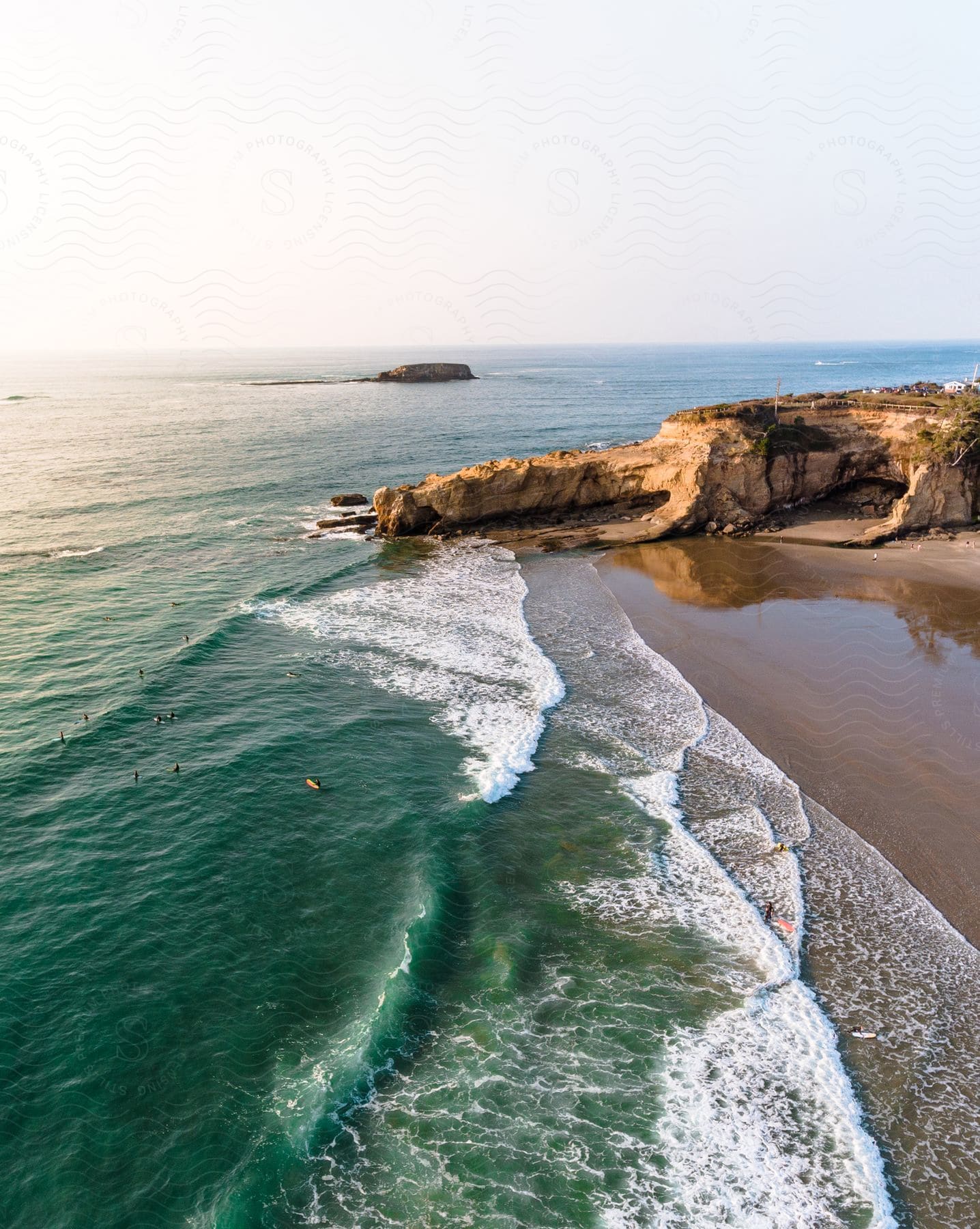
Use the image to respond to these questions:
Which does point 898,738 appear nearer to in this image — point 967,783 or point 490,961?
point 967,783

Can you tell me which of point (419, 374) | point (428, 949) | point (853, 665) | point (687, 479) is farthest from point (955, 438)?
point (419, 374)

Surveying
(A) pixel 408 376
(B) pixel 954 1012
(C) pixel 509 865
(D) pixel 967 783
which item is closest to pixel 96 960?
(C) pixel 509 865

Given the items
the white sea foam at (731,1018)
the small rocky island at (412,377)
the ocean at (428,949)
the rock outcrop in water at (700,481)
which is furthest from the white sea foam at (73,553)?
the small rocky island at (412,377)

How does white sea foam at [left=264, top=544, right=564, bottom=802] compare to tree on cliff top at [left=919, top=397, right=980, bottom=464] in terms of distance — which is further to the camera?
tree on cliff top at [left=919, top=397, right=980, bottom=464]

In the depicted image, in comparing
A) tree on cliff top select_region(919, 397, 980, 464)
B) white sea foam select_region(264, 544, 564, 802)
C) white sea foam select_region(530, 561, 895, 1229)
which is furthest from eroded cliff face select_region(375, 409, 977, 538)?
white sea foam select_region(530, 561, 895, 1229)

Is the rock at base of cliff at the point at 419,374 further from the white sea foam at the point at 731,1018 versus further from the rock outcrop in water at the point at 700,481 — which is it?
the white sea foam at the point at 731,1018

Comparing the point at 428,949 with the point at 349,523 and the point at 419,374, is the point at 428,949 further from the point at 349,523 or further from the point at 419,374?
the point at 419,374

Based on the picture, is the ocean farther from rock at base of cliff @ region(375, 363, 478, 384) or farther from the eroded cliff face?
rock at base of cliff @ region(375, 363, 478, 384)
